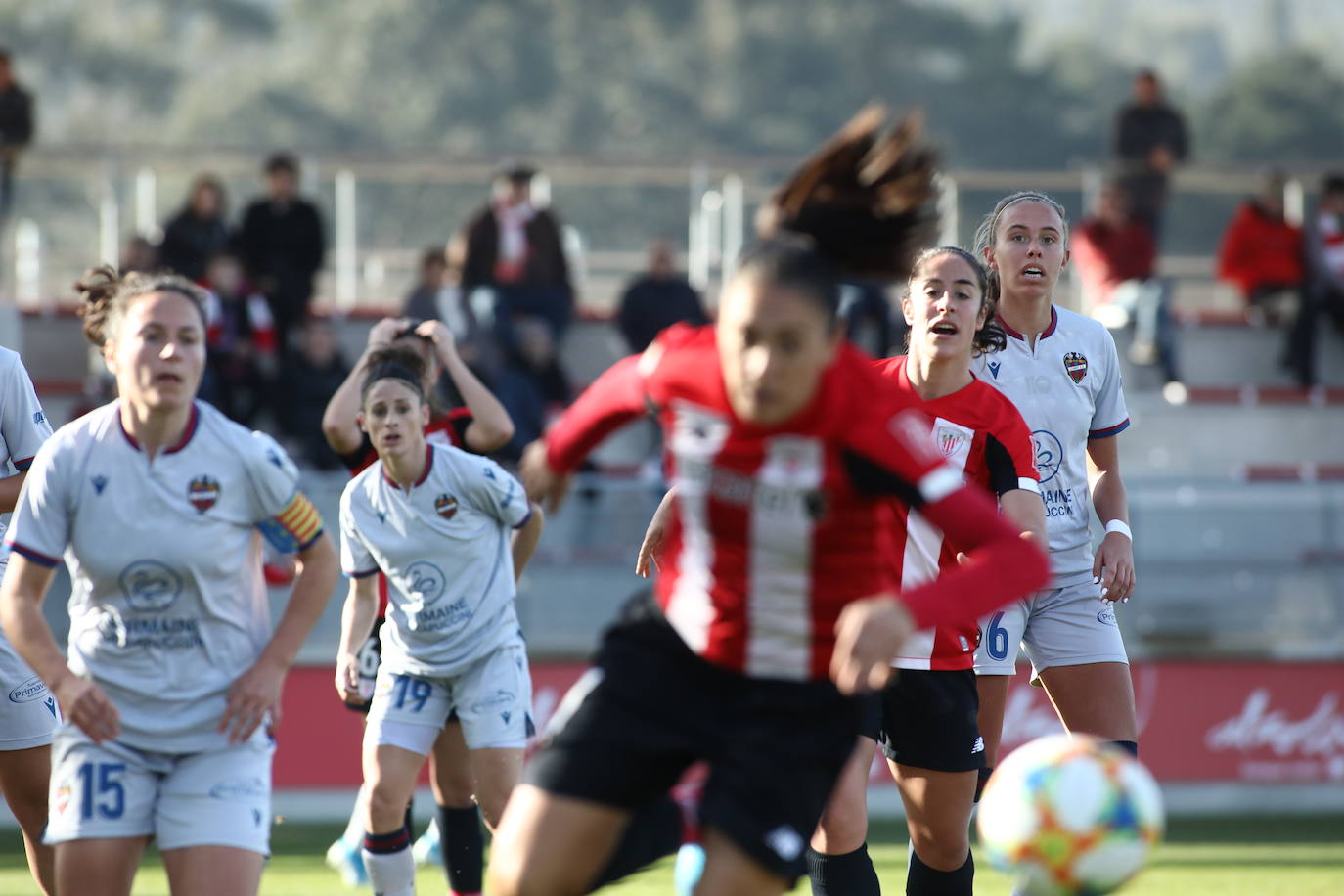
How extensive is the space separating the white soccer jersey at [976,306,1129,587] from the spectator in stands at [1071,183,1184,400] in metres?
8.58

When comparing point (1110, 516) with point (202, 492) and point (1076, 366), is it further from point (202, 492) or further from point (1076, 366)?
point (202, 492)

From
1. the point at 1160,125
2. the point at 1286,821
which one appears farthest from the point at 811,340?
the point at 1160,125

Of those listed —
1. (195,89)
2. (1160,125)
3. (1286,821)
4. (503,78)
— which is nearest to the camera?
(1286,821)

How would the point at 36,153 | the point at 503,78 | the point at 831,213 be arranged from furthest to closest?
the point at 503,78 → the point at 36,153 → the point at 831,213

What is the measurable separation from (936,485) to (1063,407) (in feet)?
6.86

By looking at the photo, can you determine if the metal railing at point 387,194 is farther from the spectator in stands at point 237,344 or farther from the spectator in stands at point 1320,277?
the spectator in stands at point 237,344

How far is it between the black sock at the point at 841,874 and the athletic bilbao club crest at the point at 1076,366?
1.69 m

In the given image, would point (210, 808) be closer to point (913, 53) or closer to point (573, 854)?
point (573, 854)

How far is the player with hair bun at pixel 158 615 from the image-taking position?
4.32m

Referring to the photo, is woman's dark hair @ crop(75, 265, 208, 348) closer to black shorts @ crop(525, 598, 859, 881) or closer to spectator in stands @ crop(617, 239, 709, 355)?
black shorts @ crop(525, 598, 859, 881)

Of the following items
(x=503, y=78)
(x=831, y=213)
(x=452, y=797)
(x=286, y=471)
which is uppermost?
(x=503, y=78)

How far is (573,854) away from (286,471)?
124 centimetres

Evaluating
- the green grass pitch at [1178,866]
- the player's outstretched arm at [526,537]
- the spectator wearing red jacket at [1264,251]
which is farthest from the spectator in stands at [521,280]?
the player's outstretched arm at [526,537]

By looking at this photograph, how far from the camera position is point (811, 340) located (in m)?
3.88
